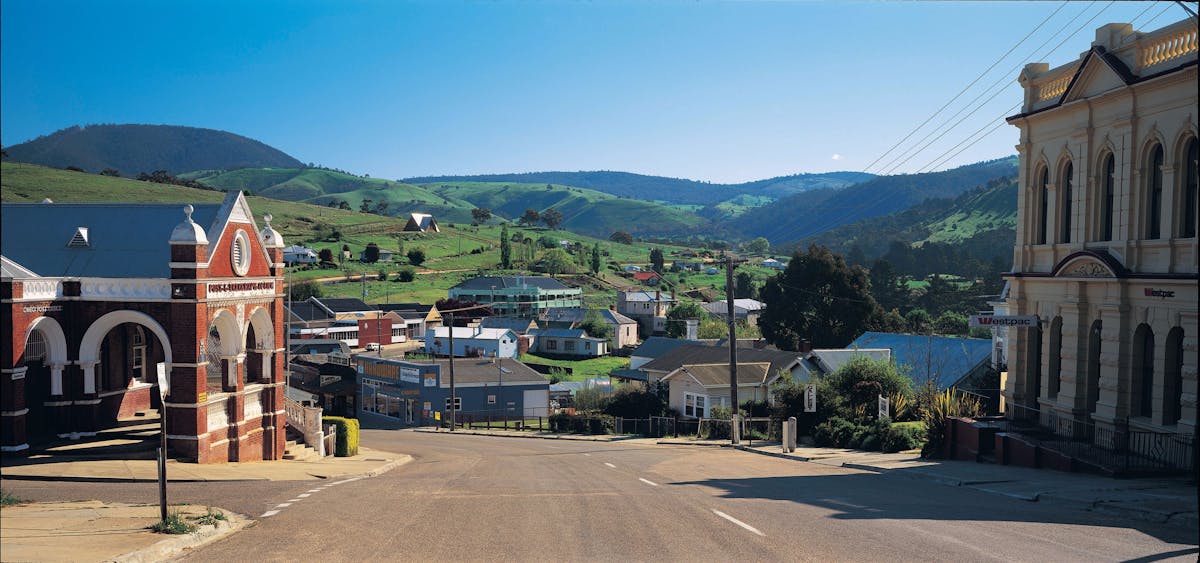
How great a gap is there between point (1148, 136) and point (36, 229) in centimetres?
2975

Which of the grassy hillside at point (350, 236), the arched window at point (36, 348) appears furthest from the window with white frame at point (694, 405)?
the grassy hillside at point (350, 236)

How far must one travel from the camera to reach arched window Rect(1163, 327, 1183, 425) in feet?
63.4

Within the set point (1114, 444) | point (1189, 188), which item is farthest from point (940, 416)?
point (1189, 188)

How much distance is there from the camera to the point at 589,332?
96.7 metres

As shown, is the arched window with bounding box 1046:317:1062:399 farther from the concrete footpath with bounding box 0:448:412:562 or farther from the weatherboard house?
the weatherboard house

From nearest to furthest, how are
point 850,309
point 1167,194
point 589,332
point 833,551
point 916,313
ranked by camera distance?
point 833,551, point 1167,194, point 850,309, point 916,313, point 589,332

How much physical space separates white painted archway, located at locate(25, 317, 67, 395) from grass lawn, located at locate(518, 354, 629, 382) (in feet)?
177

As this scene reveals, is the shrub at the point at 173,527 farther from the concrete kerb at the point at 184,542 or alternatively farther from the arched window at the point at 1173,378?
the arched window at the point at 1173,378

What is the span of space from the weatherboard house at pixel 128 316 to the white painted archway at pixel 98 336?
3cm

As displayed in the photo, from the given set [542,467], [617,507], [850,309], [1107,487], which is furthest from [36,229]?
[850,309]

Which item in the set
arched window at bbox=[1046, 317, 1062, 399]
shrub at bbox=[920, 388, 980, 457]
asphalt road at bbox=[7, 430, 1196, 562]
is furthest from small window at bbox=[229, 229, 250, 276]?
arched window at bbox=[1046, 317, 1062, 399]

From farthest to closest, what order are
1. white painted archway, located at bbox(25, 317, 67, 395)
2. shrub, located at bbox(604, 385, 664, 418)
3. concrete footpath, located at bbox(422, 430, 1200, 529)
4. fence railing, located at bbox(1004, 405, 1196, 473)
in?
1. shrub, located at bbox(604, 385, 664, 418)
2. white painted archway, located at bbox(25, 317, 67, 395)
3. fence railing, located at bbox(1004, 405, 1196, 473)
4. concrete footpath, located at bbox(422, 430, 1200, 529)

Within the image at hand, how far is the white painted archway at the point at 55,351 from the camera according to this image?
23.3m

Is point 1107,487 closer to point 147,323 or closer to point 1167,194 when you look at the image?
point 1167,194
